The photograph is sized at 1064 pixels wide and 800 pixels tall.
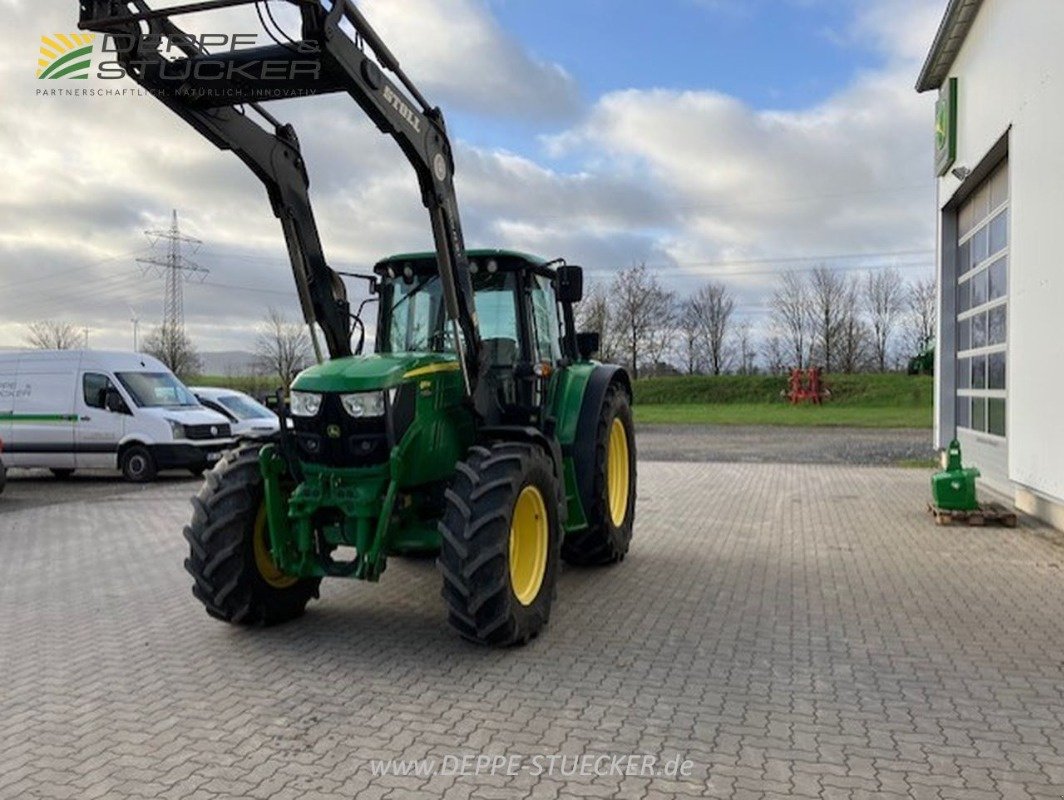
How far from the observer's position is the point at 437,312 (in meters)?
6.66

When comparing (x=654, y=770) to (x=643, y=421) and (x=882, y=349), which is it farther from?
(x=882, y=349)

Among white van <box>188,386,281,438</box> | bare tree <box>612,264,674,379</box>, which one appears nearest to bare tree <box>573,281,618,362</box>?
bare tree <box>612,264,674,379</box>

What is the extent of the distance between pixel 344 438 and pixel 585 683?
206 cm

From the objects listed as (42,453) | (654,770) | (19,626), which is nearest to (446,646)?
(654,770)

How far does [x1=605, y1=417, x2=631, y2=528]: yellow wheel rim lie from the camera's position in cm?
819

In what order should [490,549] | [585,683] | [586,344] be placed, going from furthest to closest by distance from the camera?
[586,344] < [490,549] < [585,683]

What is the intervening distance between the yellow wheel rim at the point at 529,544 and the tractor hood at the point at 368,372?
1.06 meters

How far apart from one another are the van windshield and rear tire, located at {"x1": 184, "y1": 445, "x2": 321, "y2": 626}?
35.9 feet

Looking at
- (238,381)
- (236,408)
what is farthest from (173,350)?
(236,408)

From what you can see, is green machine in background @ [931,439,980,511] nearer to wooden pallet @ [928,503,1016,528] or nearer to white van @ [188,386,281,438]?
wooden pallet @ [928,503,1016,528]

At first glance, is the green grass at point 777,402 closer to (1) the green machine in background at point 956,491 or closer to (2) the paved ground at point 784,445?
(2) the paved ground at point 784,445

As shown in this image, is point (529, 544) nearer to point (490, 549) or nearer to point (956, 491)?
point (490, 549)

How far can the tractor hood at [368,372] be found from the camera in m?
5.40

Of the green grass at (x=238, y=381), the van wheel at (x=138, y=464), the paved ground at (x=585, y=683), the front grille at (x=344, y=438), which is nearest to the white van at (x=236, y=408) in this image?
the van wheel at (x=138, y=464)
